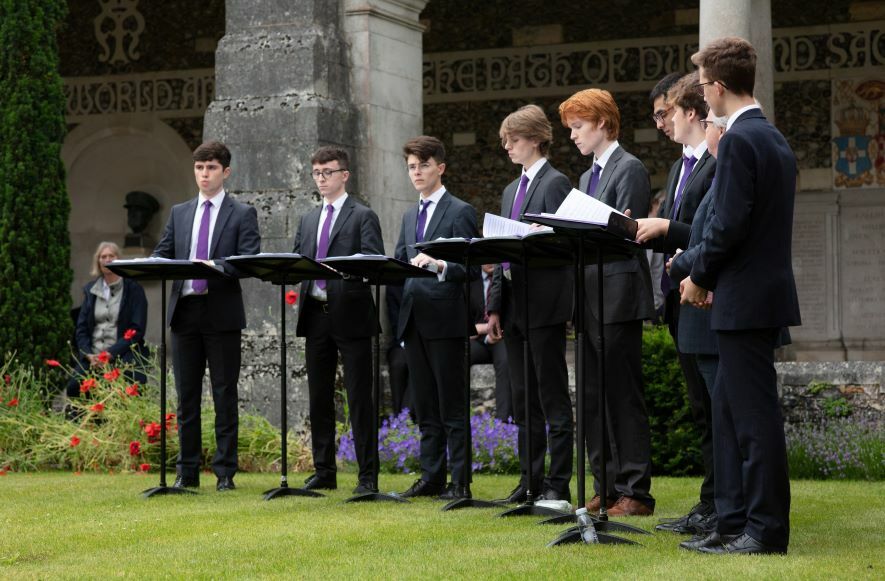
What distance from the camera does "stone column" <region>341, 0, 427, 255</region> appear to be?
390 inches

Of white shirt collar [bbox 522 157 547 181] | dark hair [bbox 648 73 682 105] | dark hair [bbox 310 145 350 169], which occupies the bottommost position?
white shirt collar [bbox 522 157 547 181]

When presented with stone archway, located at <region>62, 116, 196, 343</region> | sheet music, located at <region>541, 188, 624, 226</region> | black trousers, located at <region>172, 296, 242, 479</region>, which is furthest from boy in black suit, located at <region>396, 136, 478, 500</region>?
stone archway, located at <region>62, 116, 196, 343</region>

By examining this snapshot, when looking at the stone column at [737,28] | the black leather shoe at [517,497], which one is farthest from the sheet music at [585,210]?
the stone column at [737,28]

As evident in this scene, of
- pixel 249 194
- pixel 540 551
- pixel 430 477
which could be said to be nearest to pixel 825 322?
pixel 249 194

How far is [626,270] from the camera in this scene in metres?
6.21

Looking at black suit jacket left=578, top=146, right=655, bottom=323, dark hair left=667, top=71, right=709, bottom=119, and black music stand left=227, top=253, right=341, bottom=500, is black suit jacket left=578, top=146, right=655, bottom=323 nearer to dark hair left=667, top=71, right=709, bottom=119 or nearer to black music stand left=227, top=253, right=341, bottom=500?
dark hair left=667, top=71, right=709, bottom=119

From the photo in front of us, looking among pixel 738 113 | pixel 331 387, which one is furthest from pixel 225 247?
pixel 738 113

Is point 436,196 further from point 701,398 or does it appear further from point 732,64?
point 732,64

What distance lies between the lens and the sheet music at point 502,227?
228 inches

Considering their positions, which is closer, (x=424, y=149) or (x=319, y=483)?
(x=424, y=149)

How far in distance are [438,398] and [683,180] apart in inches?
85.0

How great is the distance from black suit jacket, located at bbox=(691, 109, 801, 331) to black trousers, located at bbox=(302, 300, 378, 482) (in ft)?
9.56

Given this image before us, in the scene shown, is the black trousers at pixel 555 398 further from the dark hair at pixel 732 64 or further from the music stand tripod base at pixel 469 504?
the dark hair at pixel 732 64

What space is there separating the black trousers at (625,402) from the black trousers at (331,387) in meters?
1.58
